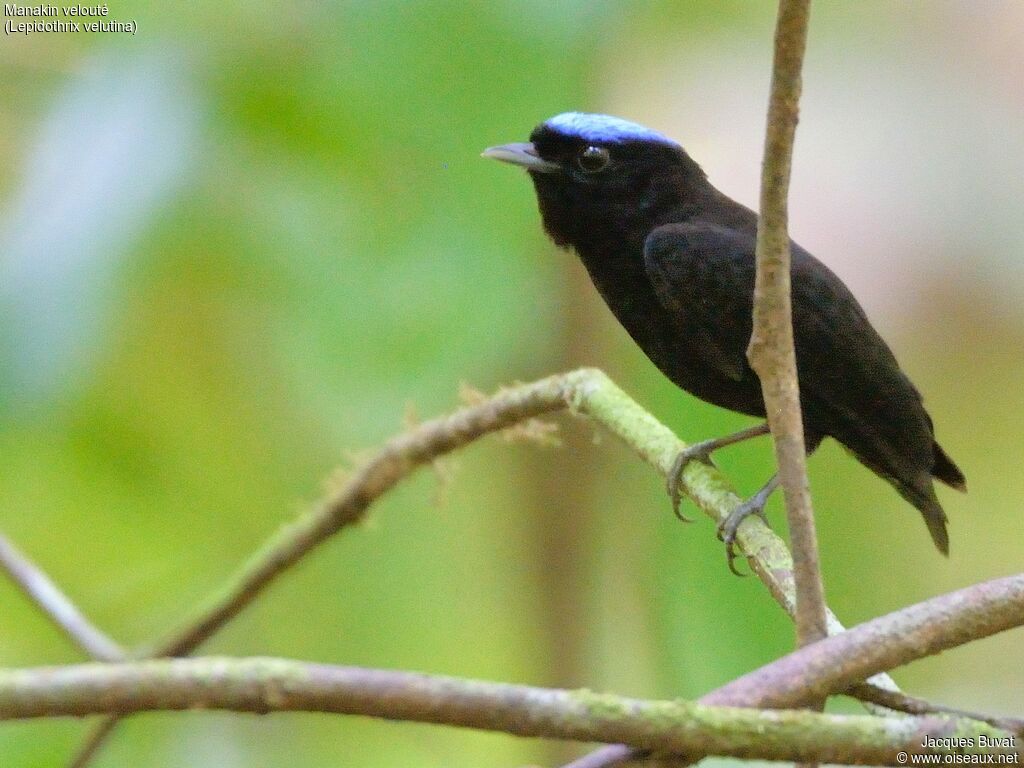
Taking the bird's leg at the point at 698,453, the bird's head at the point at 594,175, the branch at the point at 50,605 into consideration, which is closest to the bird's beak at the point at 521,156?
the bird's head at the point at 594,175

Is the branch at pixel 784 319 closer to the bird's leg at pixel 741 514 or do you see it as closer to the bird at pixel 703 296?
the bird's leg at pixel 741 514

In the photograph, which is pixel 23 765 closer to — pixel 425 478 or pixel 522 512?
pixel 425 478

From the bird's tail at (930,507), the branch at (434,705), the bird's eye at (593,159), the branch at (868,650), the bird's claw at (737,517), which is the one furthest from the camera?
the bird's eye at (593,159)

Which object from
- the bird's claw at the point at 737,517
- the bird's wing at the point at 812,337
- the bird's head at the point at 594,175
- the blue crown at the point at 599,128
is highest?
the blue crown at the point at 599,128

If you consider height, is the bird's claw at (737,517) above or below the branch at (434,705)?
above

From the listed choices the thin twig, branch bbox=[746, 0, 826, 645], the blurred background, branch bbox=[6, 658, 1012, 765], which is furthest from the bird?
branch bbox=[6, 658, 1012, 765]

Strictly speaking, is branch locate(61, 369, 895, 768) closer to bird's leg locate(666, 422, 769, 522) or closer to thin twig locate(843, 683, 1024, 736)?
bird's leg locate(666, 422, 769, 522)

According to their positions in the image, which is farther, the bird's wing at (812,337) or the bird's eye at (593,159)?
the bird's eye at (593,159)
